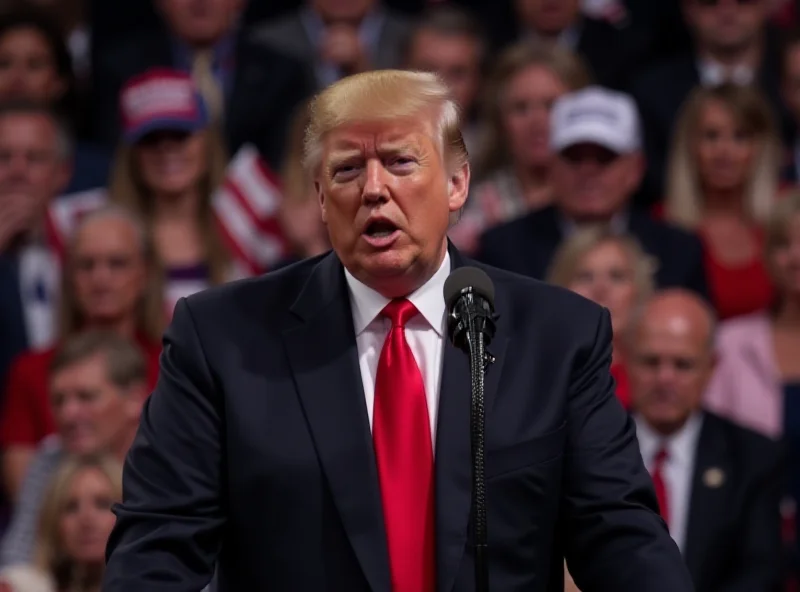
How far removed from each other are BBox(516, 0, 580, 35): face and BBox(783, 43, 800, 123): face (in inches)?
35.7


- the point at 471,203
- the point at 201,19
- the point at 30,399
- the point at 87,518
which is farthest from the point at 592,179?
the point at 87,518

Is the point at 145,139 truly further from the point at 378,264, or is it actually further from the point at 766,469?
the point at 378,264

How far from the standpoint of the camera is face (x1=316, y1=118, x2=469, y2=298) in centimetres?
257

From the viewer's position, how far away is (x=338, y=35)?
6859 mm

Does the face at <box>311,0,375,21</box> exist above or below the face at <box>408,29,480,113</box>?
above

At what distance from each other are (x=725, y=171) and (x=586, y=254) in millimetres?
930

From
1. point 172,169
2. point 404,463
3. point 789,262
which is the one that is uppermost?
point 172,169

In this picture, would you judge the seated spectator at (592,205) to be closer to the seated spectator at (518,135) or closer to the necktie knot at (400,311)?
the seated spectator at (518,135)

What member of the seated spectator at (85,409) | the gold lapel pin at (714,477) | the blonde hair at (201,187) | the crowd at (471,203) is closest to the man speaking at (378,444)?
the crowd at (471,203)

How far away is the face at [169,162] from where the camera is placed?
6285mm

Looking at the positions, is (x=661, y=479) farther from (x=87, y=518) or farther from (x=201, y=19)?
(x=201, y=19)

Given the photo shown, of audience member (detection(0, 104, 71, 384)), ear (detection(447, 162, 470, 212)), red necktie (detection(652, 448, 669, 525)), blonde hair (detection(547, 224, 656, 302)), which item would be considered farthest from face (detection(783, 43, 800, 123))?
ear (detection(447, 162, 470, 212))

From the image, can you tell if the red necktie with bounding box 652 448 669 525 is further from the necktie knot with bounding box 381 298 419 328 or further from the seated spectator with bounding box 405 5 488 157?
the necktie knot with bounding box 381 298 419 328

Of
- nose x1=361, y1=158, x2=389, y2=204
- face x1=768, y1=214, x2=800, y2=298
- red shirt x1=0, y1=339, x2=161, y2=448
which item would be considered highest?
nose x1=361, y1=158, x2=389, y2=204
